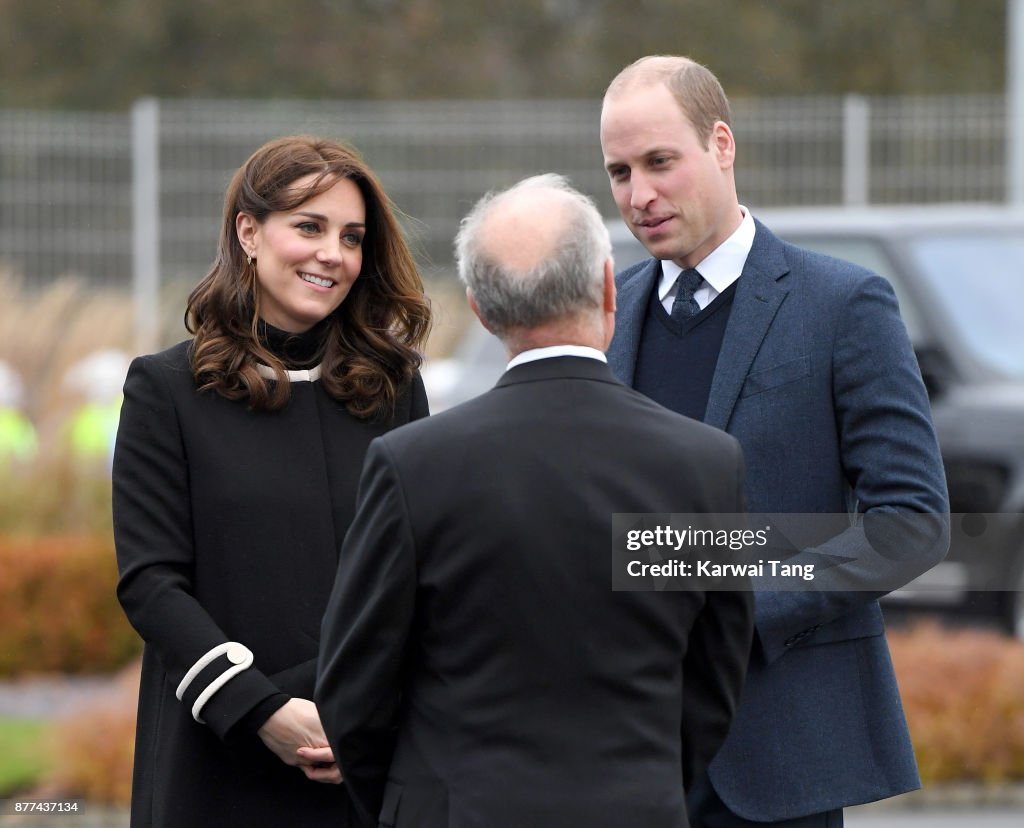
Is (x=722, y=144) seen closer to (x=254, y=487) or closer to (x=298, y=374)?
(x=298, y=374)

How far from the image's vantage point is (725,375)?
3004 mm

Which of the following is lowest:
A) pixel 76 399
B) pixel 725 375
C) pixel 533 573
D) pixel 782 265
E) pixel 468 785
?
pixel 468 785

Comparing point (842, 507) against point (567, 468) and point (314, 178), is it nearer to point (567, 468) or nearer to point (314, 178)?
point (567, 468)

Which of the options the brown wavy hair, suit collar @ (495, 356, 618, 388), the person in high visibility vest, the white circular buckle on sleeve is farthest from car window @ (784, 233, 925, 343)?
suit collar @ (495, 356, 618, 388)

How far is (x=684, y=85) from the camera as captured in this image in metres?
3.12

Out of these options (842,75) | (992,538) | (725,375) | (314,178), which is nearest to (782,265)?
(725,375)

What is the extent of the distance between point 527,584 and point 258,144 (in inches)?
423

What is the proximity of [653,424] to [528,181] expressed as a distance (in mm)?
429

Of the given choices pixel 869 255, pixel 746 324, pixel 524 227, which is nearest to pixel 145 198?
pixel 869 255

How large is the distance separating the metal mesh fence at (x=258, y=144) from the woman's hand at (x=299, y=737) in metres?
9.76

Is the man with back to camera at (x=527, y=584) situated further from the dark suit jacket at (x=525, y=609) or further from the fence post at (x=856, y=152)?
the fence post at (x=856, y=152)

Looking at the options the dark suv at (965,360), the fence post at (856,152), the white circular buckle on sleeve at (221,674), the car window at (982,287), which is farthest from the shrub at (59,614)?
the fence post at (856,152)

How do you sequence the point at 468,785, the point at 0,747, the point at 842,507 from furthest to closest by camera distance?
the point at 0,747, the point at 842,507, the point at 468,785

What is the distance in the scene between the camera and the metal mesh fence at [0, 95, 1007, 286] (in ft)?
40.8
